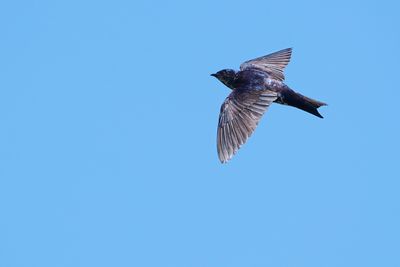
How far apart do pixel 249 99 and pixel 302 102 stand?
1.07m

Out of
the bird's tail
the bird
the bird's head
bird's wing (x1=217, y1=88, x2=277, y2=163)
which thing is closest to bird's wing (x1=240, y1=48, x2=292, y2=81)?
the bird

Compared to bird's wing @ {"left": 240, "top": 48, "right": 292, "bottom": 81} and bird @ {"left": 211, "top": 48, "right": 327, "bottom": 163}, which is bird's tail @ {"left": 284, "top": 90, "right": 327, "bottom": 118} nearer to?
bird @ {"left": 211, "top": 48, "right": 327, "bottom": 163}

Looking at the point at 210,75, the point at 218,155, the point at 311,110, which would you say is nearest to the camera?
the point at 218,155

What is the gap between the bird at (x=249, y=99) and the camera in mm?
15562

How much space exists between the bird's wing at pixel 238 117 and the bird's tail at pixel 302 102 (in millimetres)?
341

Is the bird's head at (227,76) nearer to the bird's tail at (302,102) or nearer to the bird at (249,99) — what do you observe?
the bird at (249,99)

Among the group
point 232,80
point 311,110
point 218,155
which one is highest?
point 232,80

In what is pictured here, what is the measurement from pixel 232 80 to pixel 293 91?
1.31 metres

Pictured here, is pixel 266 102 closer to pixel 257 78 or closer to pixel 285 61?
pixel 257 78

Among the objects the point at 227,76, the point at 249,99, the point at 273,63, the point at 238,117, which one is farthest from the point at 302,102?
the point at 273,63

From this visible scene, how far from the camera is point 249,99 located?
16391mm

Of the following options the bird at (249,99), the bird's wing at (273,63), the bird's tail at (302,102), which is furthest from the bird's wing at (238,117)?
the bird's wing at (273,63)

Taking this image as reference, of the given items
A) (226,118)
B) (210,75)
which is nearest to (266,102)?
(226,118)

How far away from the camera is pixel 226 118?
16.1 meters
